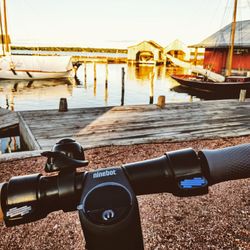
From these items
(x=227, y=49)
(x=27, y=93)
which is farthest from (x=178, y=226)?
(x=227, y=49)

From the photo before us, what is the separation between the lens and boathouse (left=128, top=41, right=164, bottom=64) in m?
69.2

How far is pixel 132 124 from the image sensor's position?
833 cm

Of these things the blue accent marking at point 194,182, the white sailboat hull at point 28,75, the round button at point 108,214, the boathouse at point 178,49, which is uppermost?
the boathouse at point 178,49

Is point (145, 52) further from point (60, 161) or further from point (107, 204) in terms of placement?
point (107, 204)

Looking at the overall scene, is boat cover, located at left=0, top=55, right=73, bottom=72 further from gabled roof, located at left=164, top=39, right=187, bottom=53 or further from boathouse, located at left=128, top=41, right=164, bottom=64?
boathouse, located at left=128, top=41, right=164, bottom=64

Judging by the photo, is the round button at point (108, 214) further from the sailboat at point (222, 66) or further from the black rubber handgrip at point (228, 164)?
the sailboat at point (222, 66)

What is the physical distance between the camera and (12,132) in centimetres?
976

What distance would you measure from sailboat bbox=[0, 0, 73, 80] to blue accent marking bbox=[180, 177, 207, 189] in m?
36.2

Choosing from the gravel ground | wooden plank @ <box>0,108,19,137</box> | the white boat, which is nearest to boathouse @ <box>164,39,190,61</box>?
the white boat

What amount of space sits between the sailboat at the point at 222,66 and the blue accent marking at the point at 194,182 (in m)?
24.8

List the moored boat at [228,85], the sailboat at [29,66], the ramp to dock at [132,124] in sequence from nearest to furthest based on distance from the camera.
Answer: the ramp to dock at [132,124], the moored boat at [228,85], the sailboat at [29,66]

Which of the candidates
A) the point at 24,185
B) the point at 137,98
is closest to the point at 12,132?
the point at 24,185

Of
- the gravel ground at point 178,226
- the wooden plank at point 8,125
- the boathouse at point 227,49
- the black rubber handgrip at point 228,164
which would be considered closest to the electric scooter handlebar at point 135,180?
the black rubber handgrip at point 228,164

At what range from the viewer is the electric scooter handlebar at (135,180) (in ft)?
2.70
